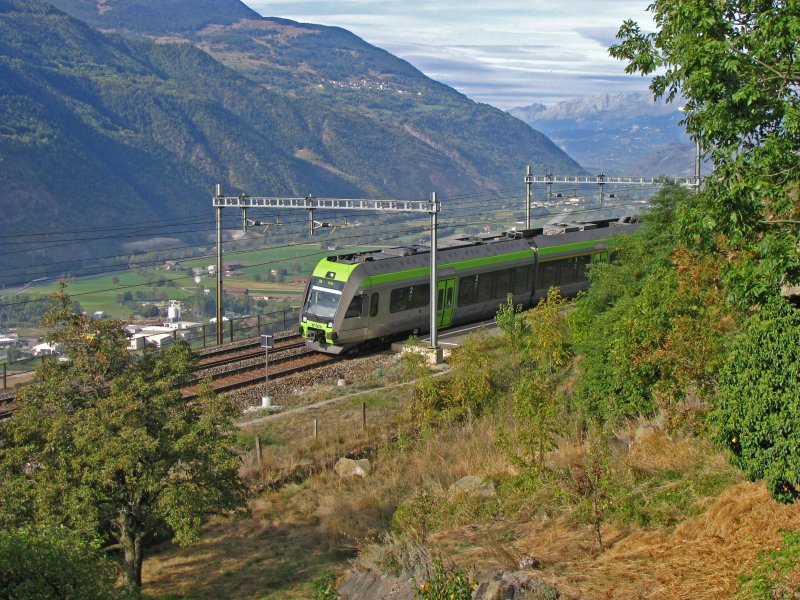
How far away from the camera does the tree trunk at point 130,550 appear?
14203 millimetres

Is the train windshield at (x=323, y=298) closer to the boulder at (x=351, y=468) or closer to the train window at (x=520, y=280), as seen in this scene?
the train window at (x=520, y=280)

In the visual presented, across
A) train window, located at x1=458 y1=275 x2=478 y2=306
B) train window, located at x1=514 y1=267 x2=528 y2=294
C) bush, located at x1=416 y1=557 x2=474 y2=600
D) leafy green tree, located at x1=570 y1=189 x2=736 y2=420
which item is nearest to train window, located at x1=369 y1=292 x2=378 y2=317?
train window, located at x1=458 y1=275 x2=478 y2=306

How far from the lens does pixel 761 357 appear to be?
9875 millimetres

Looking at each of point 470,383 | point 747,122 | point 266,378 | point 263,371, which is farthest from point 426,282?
point 747,122

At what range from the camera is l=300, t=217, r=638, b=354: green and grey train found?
2753 cm

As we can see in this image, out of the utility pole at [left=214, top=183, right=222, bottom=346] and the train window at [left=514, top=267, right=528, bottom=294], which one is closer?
the utility pole at [left=214, top=183, right=222, bottom=346]

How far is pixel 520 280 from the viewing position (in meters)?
32.9

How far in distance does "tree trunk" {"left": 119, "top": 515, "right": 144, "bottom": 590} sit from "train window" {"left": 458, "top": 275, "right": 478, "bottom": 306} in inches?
687

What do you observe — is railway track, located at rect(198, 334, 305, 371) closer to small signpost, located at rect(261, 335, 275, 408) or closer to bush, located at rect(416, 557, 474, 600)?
small signpost, located at rect(261, 335, 275, 408)

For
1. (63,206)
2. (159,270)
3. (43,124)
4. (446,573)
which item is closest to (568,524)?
(446,573)

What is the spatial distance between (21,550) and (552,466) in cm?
806

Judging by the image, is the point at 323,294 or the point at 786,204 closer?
the point at 786,204

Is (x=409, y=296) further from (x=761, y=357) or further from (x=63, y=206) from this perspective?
(x=63, y=206)

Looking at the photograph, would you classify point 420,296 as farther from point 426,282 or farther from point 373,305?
point 373,305
